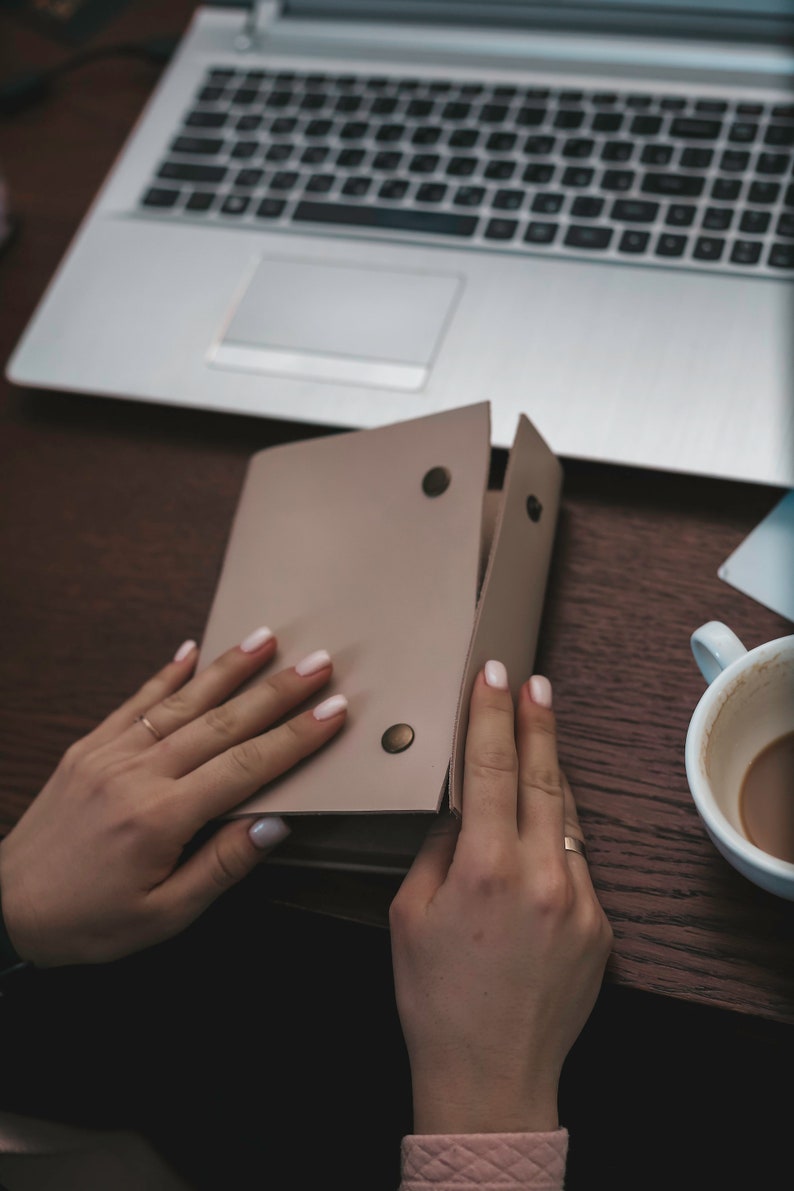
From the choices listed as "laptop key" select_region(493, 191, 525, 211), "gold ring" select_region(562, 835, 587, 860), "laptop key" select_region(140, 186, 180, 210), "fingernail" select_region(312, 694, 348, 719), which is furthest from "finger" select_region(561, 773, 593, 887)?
"laptop key" select_region(140, 186, 180, 210)

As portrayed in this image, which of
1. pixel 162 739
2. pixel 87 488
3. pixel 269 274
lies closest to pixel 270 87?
pixel 269 274

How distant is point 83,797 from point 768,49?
0.58 meters

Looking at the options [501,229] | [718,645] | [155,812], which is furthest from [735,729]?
[501,229]

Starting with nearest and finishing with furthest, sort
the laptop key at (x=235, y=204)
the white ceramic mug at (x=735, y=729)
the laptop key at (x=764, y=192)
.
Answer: the white ceramic mug at (x=735, y=729) → the laptop key at (x=764, y=192) → the laptop key at (x=235, y=204)

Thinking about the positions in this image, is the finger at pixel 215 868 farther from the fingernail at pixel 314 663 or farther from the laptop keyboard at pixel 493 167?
the laptop keyboard at pixel 493 167

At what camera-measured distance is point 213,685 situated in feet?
1.57

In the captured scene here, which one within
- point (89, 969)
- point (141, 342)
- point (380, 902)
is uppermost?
point (141, 342)

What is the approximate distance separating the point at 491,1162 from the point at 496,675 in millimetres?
183

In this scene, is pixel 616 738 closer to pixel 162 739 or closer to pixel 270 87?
pixel 162 739

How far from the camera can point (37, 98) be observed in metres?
0.84

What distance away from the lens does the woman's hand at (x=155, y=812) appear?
0.44 metres

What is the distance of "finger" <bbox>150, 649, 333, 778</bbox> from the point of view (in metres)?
0.45

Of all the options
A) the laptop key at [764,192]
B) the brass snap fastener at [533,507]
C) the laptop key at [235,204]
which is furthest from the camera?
the laptop key at [235,204]

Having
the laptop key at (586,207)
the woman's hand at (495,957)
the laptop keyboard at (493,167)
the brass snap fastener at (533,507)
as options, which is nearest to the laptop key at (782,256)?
the laptop keyboard at (493,167)
